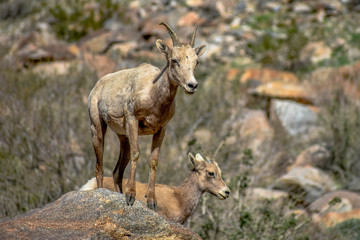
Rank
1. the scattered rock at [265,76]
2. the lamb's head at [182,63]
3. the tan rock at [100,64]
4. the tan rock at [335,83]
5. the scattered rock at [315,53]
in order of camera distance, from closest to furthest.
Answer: the lamb's head at [182,63]
the tan rock at [100,64]
the tan rock at [335,83]
the scattered rock at [265,76]
the scattered rock at [315,53]

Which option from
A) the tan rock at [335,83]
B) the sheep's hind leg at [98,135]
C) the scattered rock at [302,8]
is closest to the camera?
the sheep's hind leg at [98,135]

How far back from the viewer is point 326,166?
20062mm

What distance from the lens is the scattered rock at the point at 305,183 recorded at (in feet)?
54.3

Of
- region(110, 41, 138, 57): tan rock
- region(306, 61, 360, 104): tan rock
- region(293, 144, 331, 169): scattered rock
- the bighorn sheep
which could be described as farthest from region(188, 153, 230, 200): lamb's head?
region(110, 41, 138, 57): tan rock

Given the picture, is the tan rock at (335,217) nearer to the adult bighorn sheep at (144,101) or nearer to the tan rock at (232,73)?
the adult bighorn sheep at (144,101)

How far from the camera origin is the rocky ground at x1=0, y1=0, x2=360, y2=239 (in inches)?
498

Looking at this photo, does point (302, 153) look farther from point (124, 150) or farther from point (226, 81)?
point (124, 150)

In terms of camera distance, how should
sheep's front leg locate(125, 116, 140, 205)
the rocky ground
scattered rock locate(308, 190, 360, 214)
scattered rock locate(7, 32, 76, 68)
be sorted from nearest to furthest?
sheep's front leg locate(125, 116, 140, 205) < the rocky ground < scattered rock locate(308, 190, 360, 214) < scattered rock locate(7, 32, 76, 68)

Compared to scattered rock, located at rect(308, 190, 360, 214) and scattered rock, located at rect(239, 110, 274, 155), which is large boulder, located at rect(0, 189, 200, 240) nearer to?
scattered rock, located at rect(308, 190, 360, 214)

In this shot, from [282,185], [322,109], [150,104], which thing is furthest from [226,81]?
[150,104]

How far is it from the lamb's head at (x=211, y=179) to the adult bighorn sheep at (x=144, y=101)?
1.98 metres

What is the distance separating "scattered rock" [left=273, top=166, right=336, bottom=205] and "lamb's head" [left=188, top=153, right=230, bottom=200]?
7878 mm

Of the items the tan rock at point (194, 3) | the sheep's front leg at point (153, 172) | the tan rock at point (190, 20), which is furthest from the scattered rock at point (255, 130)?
the sheep's front leg at point (153, 172)

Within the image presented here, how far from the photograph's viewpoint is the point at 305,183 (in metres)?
16.8
